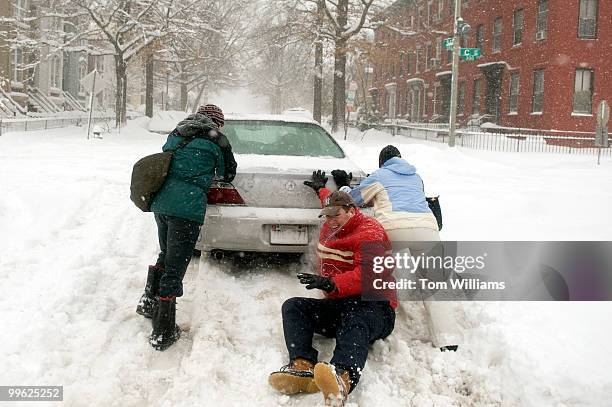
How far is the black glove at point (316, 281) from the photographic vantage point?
151 inches

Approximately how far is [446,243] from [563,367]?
2048 mm

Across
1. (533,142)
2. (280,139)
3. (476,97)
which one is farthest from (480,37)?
(280,139)

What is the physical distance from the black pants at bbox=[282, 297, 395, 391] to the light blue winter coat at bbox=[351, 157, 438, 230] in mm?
851

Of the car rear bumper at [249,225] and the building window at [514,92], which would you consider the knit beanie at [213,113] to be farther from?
the building window at [514,92]

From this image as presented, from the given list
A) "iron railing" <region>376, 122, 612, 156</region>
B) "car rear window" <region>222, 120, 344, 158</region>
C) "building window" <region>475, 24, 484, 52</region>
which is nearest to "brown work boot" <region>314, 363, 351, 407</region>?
"car rear window" <region>222, 120, 344, 158</region>

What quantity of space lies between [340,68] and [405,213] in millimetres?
24770

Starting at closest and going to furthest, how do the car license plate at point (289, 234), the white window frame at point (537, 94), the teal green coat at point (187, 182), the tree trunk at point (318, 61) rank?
the teal green coat at point (187, 182)
the car license plate at point (289, 234)
the tree trunk at point (318, 61)
the white window frame at point (537, 94)

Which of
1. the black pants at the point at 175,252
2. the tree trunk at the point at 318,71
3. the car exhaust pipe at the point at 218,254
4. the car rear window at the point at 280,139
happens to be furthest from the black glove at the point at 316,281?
the tree trunk at the point at 318,71

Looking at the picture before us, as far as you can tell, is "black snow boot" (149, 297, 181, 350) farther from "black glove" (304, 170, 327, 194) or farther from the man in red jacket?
"black glove" (304, 170, 327, 194)

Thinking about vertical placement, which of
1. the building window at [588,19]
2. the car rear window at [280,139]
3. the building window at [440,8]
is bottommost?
the car rear window at [280,139]

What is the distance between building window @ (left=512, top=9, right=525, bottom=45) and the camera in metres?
30.2

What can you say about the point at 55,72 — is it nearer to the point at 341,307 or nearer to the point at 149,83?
the point at 149,83

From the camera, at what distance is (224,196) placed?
207 inches

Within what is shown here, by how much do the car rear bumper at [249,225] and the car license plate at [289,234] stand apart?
3cm
